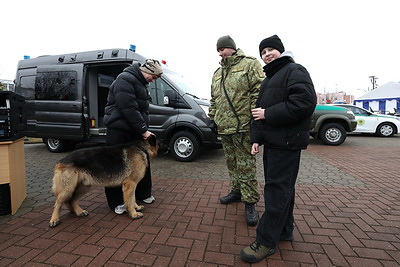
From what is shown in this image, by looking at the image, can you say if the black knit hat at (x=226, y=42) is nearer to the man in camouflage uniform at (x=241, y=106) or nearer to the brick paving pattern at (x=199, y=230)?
the man in camouflage uniform at (x=241, y=106)

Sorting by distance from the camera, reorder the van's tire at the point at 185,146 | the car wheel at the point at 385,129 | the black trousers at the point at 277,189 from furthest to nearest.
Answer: the car wheel at the point at 385,129, the van's tire at the point at 185,146, the black trousers at the point at 277,189

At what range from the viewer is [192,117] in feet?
17.4

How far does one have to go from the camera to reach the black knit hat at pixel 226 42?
9.03 feet

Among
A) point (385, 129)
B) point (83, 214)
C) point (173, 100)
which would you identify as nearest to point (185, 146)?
point (173, 100)

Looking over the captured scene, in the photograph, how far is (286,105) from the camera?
1.76m

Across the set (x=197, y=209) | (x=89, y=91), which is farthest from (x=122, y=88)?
(x=89, y=91)

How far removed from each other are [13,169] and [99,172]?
1.26m

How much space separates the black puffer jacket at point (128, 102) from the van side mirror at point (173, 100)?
7.67 ft

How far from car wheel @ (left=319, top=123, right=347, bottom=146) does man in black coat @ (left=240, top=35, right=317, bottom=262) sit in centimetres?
770

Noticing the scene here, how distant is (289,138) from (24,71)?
8.14 m

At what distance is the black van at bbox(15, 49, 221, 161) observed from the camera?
5387 millimetres

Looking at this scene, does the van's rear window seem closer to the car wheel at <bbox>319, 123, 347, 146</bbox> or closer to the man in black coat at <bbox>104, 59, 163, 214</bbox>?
the man in black coat at <bbox>104, 59, 163, 214</bbox>

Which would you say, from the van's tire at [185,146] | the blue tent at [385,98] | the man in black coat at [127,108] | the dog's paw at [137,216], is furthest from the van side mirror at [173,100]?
the blue tent at [385,98]

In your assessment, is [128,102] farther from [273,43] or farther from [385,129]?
[385,129]
